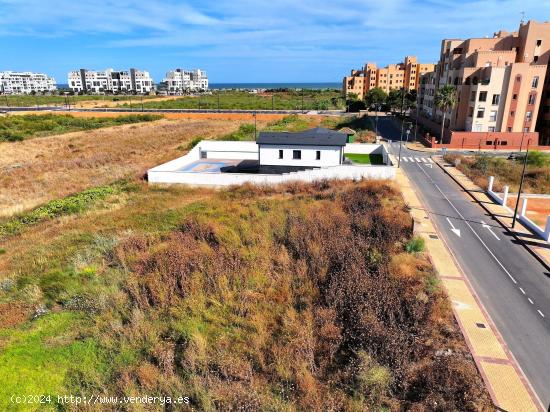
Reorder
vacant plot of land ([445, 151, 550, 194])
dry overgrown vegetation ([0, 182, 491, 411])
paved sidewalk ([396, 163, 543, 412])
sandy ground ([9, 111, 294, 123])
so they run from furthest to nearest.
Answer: sandy ground ([9, 111, 294, 123]) < vacant plot of land ([445, 151, 550, 194]) < dry overgrown vegetation ([0, 182, 491, 411]) < paved sidewalk ([396, 163, 543, 412])

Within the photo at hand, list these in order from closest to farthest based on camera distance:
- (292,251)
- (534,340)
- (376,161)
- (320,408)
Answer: (320,408) < (534,340) < (292,251) < (376,161)

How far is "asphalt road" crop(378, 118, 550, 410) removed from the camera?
1408 centimetres

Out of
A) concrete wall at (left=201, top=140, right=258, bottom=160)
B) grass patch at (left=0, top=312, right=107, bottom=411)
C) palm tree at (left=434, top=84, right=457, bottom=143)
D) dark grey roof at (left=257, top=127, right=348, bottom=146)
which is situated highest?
palm tree at (left=434, top=84, right=457, bottom=143)

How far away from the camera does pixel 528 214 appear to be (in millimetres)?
28688

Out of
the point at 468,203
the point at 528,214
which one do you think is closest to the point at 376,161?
the point at 468,203

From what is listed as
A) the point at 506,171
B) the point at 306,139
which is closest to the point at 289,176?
the point at 306,139

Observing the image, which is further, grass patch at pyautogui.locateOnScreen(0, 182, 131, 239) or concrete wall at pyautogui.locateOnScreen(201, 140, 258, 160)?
concrete wall at pyautogui.locateOnScreen(201, 140, 258, 160)

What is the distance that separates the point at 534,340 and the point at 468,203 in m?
18.5

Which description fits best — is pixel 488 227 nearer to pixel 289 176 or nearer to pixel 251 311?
pixel 289 176

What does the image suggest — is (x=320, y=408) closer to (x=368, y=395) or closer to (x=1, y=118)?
(x=368, y=395)

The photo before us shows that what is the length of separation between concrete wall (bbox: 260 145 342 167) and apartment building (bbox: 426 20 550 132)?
31.3 meters

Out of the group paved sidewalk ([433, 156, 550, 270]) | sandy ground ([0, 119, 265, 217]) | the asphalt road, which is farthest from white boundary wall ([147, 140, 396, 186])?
paved sidewalk ([433, 156, 550, 270])

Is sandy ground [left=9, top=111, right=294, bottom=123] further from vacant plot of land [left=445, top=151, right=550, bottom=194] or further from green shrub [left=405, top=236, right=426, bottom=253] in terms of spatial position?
green shrub [left=405, top=236, right=426, bottom=253]

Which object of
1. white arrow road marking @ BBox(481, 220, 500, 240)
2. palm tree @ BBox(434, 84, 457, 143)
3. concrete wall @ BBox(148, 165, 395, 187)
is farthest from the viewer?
palm tree @ BBox(434, 84, 457, 143)
